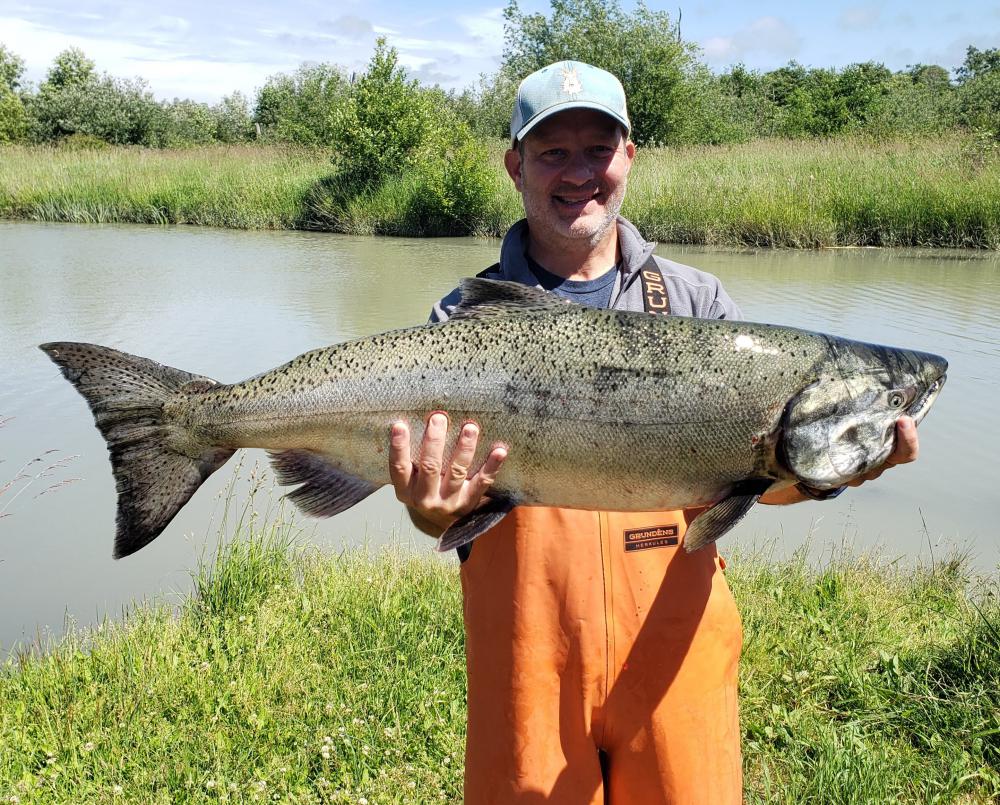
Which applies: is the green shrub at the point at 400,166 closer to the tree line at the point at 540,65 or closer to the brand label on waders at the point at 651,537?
the tree line at the point at 540,65

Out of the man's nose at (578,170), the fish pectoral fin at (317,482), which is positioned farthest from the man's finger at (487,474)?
the man's nose at (578,170)

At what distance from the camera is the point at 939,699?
3611 mm

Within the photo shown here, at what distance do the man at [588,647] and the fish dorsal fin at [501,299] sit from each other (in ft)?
1.18

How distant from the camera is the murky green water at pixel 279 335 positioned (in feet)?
20.3

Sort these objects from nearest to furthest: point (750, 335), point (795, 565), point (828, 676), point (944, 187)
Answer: point (750, 335) < point (828, 676) < point (795, 565) < point (944, 187)

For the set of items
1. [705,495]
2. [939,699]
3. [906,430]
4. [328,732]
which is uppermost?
[906,430]

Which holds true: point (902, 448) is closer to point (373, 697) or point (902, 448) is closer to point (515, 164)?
point (515, 164)

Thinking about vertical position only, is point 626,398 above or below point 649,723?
above

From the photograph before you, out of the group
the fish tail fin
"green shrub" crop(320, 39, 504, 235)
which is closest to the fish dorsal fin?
the fish tail fin

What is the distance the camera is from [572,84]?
290 cm

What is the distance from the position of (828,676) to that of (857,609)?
2.48 ft

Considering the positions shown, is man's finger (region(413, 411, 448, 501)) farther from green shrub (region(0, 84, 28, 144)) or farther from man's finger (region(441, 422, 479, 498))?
green shrub (region(0, 84, 28, 144))

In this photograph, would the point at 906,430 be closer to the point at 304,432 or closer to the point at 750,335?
the point at 750,335

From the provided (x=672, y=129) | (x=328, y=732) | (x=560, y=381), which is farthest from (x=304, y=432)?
(x=672, y=129)
